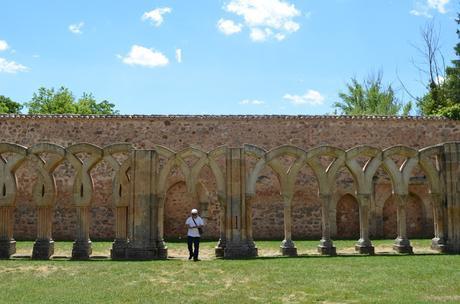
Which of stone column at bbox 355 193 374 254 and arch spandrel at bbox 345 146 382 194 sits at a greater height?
arch spandrel at bbox 345 146 382 194

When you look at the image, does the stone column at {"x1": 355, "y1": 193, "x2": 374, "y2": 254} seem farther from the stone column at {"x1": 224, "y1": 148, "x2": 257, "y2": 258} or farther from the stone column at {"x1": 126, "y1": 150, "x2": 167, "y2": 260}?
the stone column at {"x1": 126, "y1": 150, "x2": 167, "y2": 260}

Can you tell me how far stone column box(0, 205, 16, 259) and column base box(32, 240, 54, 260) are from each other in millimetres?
736

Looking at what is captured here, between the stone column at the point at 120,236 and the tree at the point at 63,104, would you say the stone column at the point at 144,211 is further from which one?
the tree at the point at 63,104

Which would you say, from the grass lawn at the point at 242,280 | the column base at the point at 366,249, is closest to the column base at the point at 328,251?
the grass lawn at the point at 242,280

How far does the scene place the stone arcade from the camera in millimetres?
13297

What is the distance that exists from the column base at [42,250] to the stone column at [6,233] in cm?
74

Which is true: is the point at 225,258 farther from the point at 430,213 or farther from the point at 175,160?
the point at 430,213

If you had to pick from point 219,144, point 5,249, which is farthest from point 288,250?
point 219,144

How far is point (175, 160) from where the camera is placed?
13.9 metres

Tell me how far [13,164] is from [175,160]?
4361mm

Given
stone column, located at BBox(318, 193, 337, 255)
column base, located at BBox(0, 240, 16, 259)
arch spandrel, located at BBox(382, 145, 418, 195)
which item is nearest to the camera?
column base, located at BBox(0, 240, 16, 259)

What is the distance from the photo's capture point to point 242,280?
957 centimetres

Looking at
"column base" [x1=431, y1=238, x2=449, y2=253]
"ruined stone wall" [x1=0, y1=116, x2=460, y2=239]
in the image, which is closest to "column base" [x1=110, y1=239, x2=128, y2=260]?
"ruined stone wall" [x1=0, y1=116, x2=460, y2=239]

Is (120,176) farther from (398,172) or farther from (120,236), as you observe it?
(398,172)
